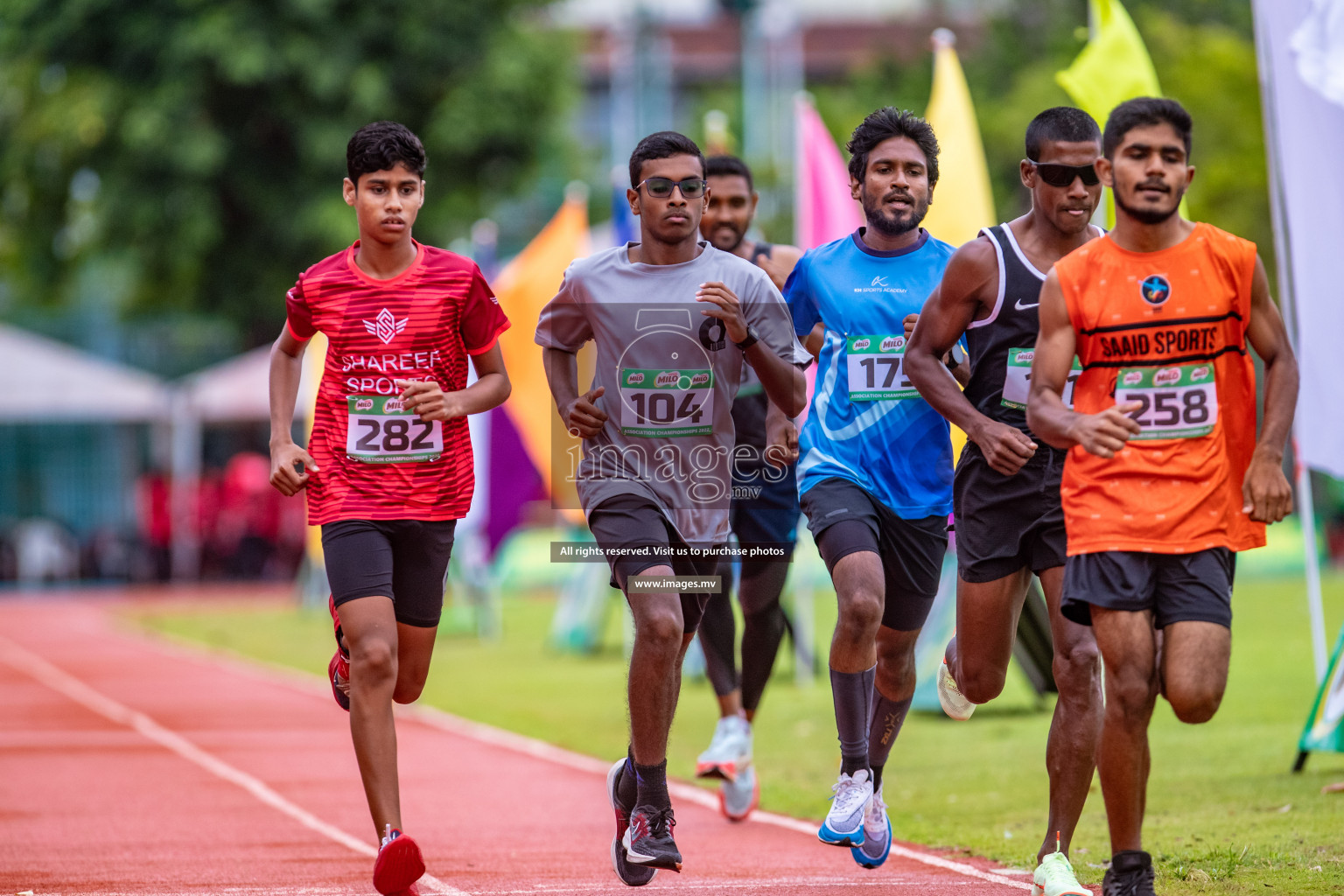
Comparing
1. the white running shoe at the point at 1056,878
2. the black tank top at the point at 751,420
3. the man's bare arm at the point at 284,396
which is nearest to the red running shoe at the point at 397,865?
the man's bare arm at the point at 284,396

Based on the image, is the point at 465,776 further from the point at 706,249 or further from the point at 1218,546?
the point at 1218,546

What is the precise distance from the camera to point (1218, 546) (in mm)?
5273

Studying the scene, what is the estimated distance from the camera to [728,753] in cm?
846

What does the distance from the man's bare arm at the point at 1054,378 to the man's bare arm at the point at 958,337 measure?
70 cm

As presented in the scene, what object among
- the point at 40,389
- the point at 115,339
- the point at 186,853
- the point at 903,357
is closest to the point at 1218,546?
the point at 903,357

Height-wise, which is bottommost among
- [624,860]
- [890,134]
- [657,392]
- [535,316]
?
[624,860]

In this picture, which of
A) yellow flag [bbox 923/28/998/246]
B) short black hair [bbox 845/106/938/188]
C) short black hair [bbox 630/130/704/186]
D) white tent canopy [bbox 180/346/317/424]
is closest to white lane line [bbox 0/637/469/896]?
short black hair [bbox 630/130/704/186]

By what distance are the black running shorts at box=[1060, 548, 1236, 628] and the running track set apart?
1582mm

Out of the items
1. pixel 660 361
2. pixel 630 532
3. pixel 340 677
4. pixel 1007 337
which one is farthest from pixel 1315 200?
pixel 340 677

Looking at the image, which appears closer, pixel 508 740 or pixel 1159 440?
pixel 1159 440

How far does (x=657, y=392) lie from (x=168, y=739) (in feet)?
24.8

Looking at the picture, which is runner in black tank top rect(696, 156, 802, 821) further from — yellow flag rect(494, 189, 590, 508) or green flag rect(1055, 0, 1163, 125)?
yellow flag rect(494, 189, 590, 508)

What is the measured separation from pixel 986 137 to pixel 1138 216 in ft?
125

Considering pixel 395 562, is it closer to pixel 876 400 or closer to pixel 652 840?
pixel 652 840
